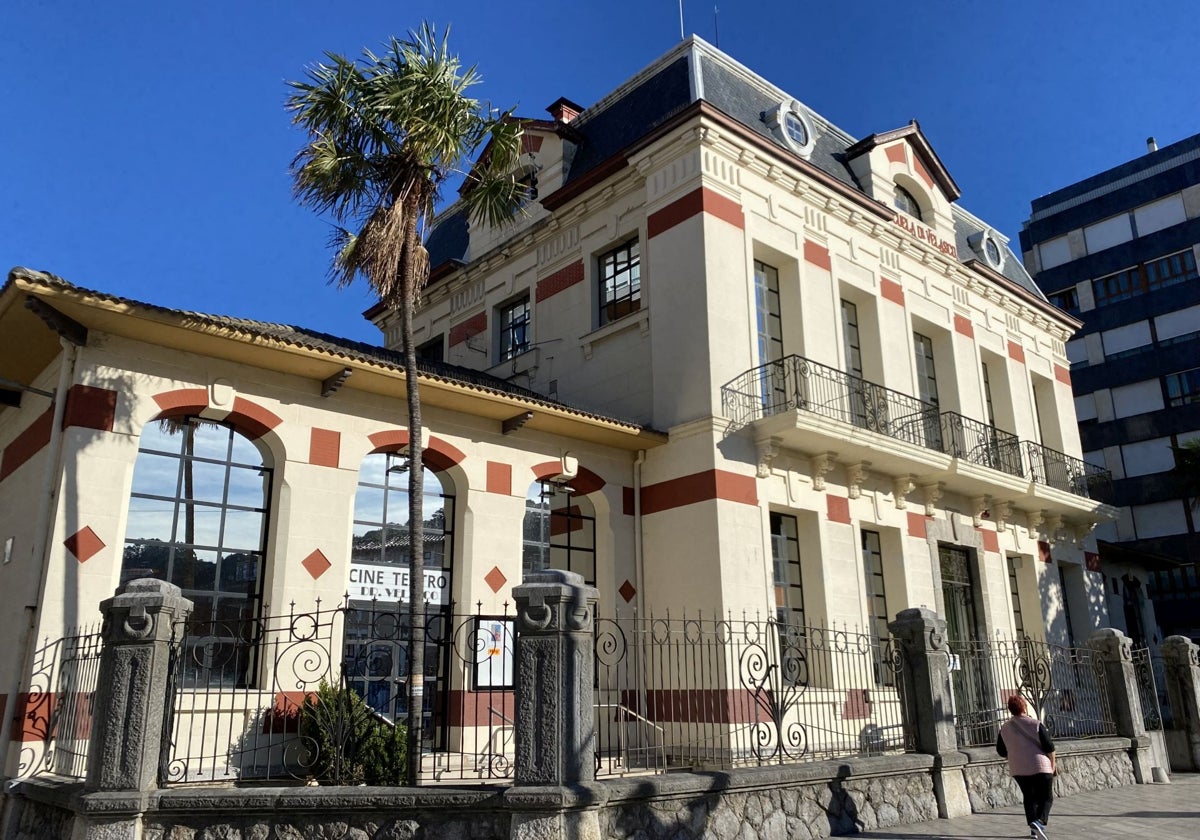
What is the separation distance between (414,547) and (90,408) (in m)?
3.93

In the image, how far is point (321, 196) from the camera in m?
10.9

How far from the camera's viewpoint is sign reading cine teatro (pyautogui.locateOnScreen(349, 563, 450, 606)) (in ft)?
39.5

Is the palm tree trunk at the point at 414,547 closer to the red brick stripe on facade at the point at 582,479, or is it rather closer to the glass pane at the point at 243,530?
the glass pane at the point at 243,530

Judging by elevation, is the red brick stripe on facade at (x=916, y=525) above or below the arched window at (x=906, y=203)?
below

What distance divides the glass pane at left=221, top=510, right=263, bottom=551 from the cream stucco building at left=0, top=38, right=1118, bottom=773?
0.11 feet

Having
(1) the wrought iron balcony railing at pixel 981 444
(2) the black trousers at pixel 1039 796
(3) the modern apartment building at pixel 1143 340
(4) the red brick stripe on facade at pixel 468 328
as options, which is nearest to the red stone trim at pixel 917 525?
(1) the wrought iron balcony railing at pixel 981 444

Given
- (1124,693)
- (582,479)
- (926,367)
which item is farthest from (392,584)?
(926,367)

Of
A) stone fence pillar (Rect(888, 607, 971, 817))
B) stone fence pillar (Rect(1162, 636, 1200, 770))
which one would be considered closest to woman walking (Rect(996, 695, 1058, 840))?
stone fence pillar (Rect(888, 607, 971, 817))

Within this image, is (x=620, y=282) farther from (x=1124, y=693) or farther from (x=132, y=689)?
(x=132, y=689)

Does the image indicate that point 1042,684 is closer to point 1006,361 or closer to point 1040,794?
point 1040,794

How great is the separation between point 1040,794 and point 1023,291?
15665 mm

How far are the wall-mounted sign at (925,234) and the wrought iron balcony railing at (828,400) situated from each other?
12.3 ft

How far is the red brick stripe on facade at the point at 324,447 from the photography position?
1185 cm

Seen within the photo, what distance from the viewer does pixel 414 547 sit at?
9836 millimetres
